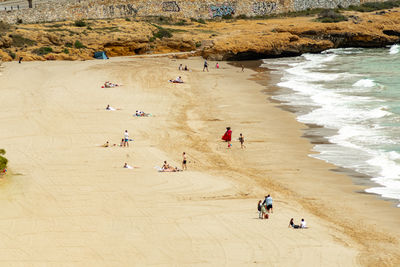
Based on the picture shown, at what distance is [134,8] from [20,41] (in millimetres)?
21865

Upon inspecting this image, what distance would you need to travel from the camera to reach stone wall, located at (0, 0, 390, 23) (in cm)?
6406

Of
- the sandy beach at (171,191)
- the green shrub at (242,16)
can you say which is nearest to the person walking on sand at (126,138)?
the sandy beach at (171,191)

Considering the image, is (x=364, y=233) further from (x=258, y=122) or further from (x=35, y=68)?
(x=35, y=68)

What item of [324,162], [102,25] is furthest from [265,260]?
[102,25]

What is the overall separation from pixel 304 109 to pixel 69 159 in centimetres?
1597

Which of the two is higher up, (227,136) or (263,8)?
(263,8)

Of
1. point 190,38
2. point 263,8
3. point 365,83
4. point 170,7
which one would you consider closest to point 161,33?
point 190,38

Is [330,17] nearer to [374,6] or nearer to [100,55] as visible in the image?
[374,6]

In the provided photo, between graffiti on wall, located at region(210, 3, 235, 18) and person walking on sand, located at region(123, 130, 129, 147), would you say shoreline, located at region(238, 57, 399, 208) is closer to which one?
person walking on sand, located at region(123, 130, 129, 147)

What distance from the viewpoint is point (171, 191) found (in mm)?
19750

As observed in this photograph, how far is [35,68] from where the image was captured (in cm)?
4572

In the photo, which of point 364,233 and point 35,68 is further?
point 35,68

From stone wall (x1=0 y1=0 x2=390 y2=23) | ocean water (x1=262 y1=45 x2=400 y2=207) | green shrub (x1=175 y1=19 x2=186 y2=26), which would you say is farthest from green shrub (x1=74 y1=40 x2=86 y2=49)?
ocean water (x1=262 y1=45 x2=400 y2=207)

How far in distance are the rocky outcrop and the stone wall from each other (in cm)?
568
